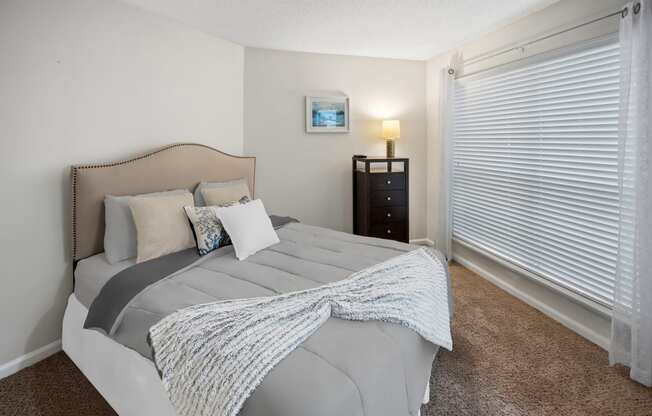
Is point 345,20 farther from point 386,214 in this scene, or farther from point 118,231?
point 118,231

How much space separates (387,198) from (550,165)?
1588mm

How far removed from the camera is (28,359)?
2330 millimetres

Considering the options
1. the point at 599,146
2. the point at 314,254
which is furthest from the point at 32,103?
the point at 599,146

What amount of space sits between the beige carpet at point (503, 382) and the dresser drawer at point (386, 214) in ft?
5.05

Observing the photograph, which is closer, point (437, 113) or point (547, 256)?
point (547, 256)

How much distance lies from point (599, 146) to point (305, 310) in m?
2.22

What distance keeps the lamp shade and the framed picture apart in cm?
43

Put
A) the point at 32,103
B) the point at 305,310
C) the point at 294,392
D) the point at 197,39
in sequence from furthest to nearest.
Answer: the point at 197,39 < the point at 32,103 < the point at 305,310 < the point at 294,392

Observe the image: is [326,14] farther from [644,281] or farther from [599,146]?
[644,281]

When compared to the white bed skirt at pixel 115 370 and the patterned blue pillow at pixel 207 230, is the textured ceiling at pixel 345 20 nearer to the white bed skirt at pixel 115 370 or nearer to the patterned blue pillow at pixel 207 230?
the patterned blue pillow at pixel 207 230

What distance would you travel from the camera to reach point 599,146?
8.08 ft

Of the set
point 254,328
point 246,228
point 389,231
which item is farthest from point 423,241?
point 254,328

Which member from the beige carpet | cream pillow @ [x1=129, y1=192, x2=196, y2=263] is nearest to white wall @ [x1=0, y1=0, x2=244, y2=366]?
the beige carpet

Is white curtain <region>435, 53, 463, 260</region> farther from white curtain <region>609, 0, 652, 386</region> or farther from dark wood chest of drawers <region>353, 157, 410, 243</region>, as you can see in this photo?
white curtain <region>609, 0, 652, 386</region>
